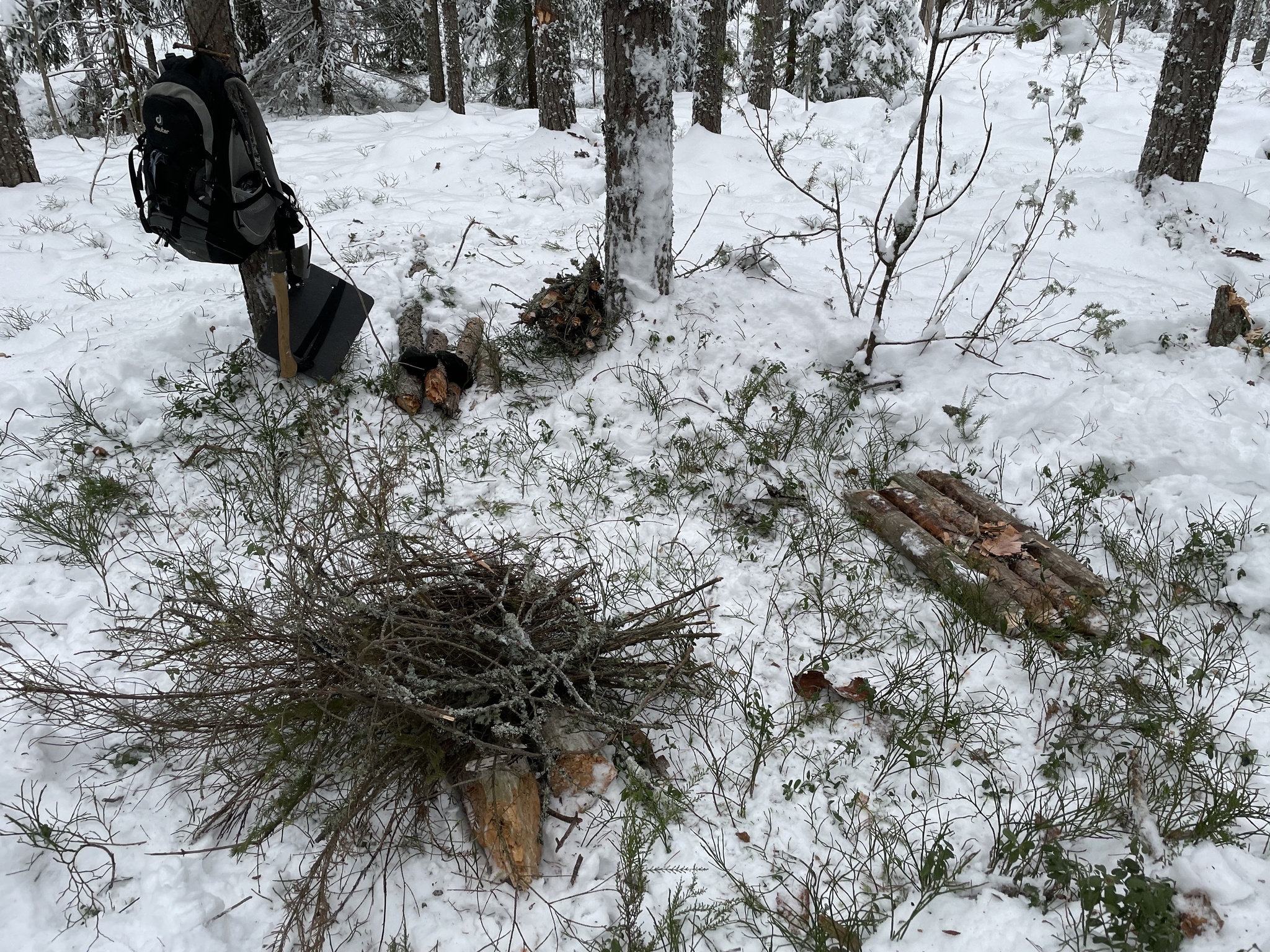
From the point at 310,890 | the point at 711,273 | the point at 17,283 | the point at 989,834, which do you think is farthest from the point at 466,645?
the point at 17,283

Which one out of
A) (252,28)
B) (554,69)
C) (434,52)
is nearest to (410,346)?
(554,69)

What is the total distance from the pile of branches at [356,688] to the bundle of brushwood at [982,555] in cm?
115

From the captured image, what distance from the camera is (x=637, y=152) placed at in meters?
4.60

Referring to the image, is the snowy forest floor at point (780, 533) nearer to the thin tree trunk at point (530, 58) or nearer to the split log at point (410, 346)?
the split log at point (410, 346)

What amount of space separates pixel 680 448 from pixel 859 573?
4.13ft

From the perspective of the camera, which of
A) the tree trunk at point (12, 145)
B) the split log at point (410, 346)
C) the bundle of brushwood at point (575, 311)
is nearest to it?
the split log at point (410, 346)

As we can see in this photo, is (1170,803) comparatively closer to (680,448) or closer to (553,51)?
(680,448)

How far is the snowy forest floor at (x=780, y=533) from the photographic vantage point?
2.11m

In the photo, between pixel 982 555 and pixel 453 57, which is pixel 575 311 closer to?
pixel 982 555

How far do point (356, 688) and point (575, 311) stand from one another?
3186 mm

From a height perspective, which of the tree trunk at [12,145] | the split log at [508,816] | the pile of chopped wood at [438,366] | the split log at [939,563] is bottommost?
the split log at [508,816]

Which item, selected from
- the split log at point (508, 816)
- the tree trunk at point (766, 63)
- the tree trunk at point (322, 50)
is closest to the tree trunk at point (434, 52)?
the tree trunk at point (322, 50)

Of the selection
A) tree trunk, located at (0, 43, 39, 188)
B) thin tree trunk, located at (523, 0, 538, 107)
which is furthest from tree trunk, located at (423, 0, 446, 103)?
tree trunk, located at (0, 43, 39, 188)

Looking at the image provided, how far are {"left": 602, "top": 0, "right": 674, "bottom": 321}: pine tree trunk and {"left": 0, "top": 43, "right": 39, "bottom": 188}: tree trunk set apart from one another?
7.14 metres
